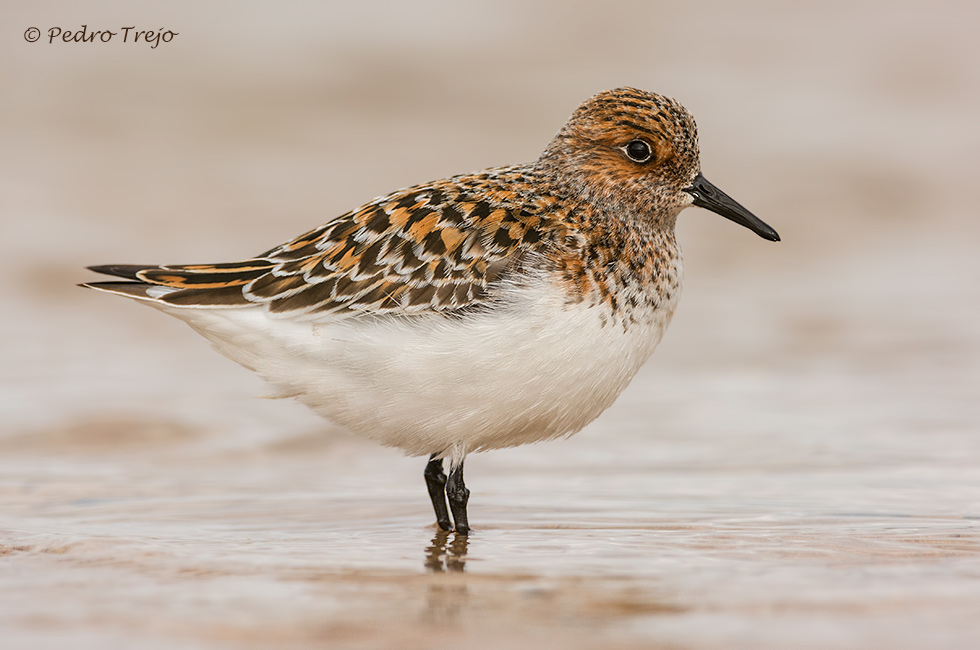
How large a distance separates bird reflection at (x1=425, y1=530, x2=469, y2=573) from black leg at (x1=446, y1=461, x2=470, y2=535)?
8cm

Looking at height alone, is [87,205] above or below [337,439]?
above

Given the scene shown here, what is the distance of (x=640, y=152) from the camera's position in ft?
19.0

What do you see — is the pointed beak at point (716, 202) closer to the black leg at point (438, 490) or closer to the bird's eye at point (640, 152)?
→ the bird's eye at point (640, 152)

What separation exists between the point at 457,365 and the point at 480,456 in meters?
2.38

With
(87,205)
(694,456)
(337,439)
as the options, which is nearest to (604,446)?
(694,456)

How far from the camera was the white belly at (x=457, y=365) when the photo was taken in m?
5.13

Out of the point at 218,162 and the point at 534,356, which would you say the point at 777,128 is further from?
the point at 534,356

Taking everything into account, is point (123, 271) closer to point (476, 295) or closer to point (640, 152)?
point (476, 295)

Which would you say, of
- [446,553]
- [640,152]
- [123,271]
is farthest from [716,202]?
[123,271]

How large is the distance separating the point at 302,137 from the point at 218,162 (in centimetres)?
98

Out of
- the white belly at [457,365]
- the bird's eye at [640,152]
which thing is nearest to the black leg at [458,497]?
the white belly at [457,365]

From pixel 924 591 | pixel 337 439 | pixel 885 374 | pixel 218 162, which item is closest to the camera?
pixel 924 591

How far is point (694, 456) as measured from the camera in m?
7.15

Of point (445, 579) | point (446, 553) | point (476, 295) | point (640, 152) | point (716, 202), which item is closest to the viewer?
point (445, 579)
